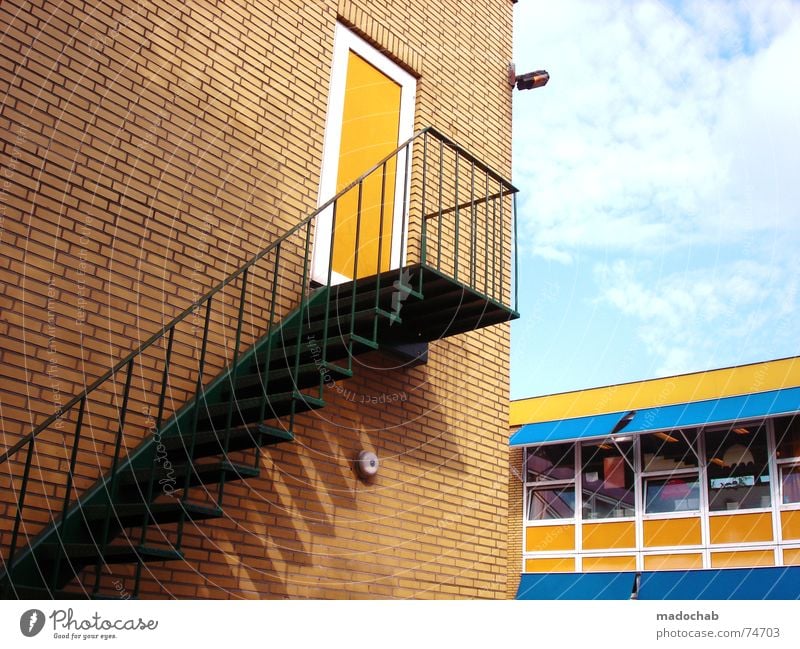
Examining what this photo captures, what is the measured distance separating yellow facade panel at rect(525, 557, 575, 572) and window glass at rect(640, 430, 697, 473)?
2562mm

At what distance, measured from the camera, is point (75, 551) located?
4.59m

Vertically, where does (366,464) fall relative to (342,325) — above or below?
below

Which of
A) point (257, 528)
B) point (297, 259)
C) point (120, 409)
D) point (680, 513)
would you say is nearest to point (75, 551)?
point (120, 409)

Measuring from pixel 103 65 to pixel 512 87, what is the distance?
5349mm

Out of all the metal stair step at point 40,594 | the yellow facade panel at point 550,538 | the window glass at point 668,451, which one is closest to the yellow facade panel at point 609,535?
the yellow facade panel at point 550,538

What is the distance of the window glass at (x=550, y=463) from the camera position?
18734 mm

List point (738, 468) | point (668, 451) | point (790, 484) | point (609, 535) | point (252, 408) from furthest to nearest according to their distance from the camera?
point (609, 535), point (668, 451), point (738, 468), point (790, 484), point (252, 408)

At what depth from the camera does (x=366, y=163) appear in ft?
25.8

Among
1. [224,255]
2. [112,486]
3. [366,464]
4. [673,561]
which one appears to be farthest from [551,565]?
[112,486]

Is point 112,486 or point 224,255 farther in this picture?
point 224,255

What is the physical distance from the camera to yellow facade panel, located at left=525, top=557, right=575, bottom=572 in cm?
1781

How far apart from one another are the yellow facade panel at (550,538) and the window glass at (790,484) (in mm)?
4534

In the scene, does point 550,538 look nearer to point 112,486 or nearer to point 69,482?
point 112,486

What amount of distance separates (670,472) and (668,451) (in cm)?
43
